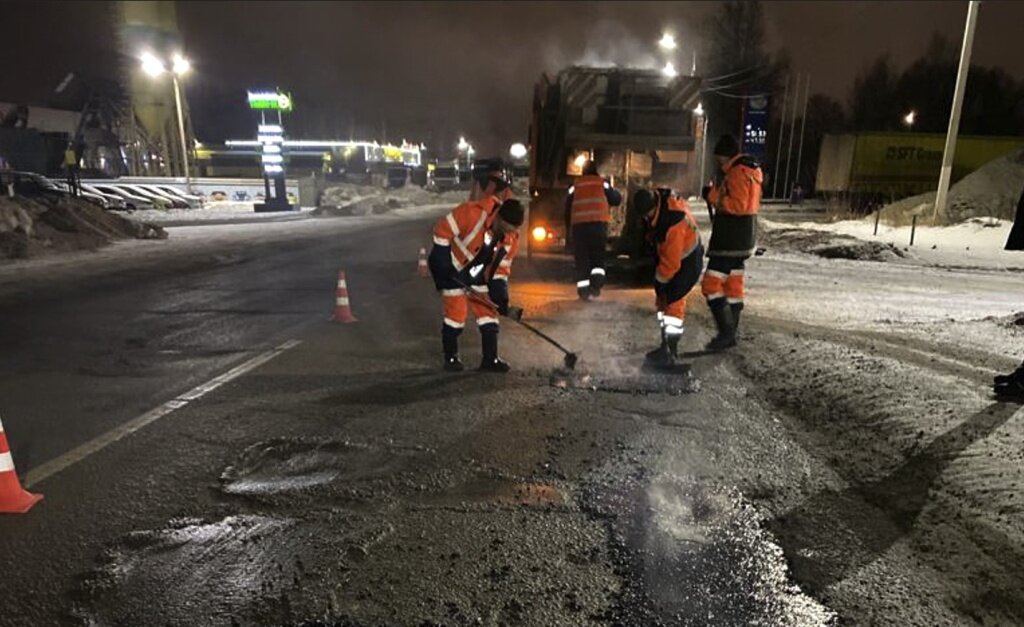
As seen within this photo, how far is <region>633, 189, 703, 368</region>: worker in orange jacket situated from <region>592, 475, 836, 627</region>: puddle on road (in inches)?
92.2

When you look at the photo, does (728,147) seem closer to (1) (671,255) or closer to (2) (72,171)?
(1) (671,255)

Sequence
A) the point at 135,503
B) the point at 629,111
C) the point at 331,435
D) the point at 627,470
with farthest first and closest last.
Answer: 1. the point at 629,111
2. the point at 331,435
3. the point at 627,470
4. the point at 135,503

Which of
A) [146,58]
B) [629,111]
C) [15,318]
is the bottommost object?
[15,318]

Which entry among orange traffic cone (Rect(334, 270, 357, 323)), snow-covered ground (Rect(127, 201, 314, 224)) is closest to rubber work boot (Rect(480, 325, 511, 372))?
orange traffic cone (Rect(334, 270, 357, 323))

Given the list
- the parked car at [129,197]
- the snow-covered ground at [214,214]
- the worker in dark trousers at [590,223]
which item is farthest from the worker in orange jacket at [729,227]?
the parked car at [129,197]

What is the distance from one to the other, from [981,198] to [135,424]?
24018 mm

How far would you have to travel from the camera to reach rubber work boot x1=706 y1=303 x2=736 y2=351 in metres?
6.45

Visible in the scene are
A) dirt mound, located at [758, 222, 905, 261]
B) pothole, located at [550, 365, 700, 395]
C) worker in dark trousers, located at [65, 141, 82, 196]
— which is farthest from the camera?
worker in dark trousers, located at [65, 141, 82, 196]

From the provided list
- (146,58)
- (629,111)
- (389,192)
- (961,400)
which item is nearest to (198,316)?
(629,111)

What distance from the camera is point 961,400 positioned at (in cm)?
456

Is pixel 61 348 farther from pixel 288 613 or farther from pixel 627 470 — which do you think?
pixel 627 470

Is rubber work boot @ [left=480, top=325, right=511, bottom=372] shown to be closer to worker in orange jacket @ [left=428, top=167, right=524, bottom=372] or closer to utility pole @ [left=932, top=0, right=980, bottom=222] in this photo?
worker in orange jacket @ [left=428, top=167, right=524, bottom=372]

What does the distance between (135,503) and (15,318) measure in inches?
254

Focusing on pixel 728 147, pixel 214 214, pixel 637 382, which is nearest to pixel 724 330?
pixel 637 382
